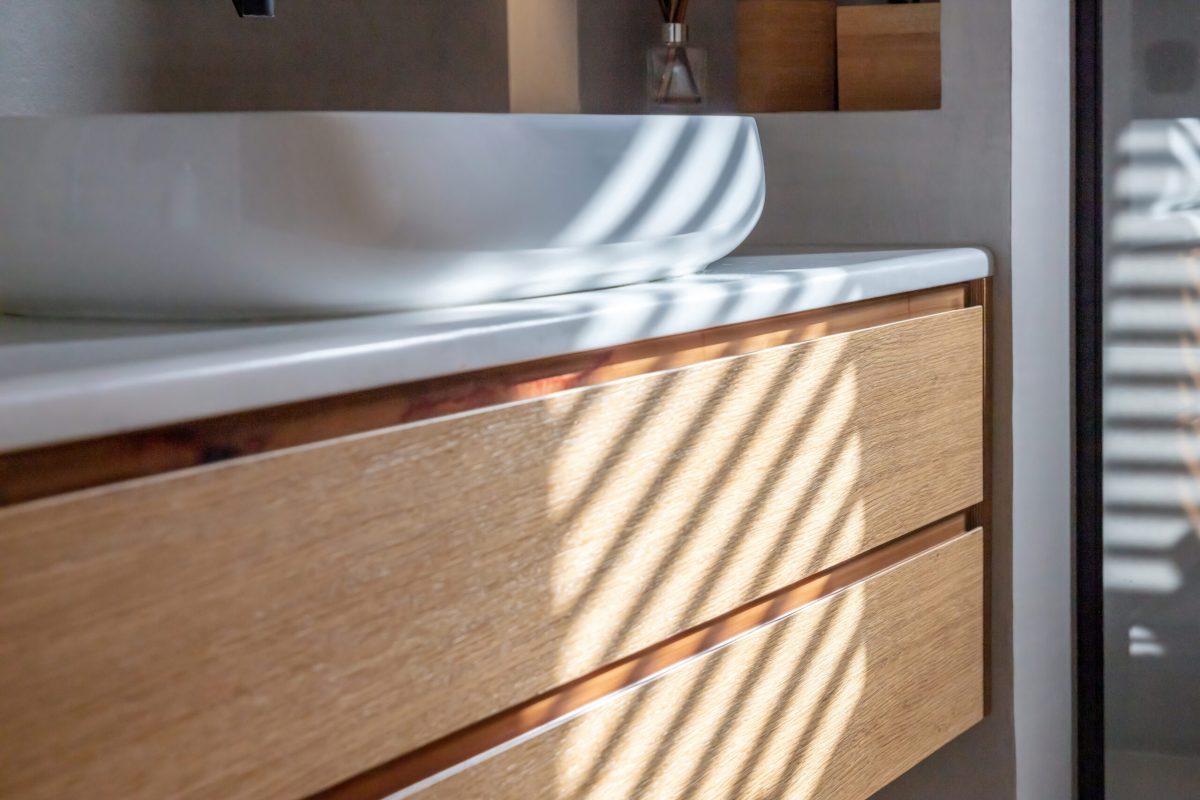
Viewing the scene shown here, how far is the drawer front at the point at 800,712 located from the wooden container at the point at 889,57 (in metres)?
0.42

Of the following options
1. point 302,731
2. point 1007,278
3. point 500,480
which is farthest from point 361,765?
point 1007,278

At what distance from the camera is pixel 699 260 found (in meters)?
0.87

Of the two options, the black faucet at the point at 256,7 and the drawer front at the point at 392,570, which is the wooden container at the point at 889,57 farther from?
the black faucet at the point at 256,7

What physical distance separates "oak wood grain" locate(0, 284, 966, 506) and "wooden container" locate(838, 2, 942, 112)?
46 cm

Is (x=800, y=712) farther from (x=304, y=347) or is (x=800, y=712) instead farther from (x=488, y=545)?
(x=304, y=347)

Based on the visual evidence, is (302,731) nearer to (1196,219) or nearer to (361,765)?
(361,765)

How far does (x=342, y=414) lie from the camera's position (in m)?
0.53

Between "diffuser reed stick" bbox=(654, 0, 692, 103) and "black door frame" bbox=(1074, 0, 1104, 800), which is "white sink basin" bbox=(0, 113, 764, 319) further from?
"black door frame" bbox=(1074, 0, 1104, 800)

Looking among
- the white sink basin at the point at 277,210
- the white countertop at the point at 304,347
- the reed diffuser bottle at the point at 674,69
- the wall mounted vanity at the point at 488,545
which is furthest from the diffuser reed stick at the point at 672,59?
the white sink basin at the point at 277,210

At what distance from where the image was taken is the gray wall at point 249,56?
81 centimetres

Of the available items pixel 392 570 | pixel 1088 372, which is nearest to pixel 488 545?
pixel 392 570

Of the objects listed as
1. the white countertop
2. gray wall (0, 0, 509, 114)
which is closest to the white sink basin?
the white countertop

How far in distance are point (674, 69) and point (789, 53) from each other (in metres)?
0.12

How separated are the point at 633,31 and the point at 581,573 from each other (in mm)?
836
